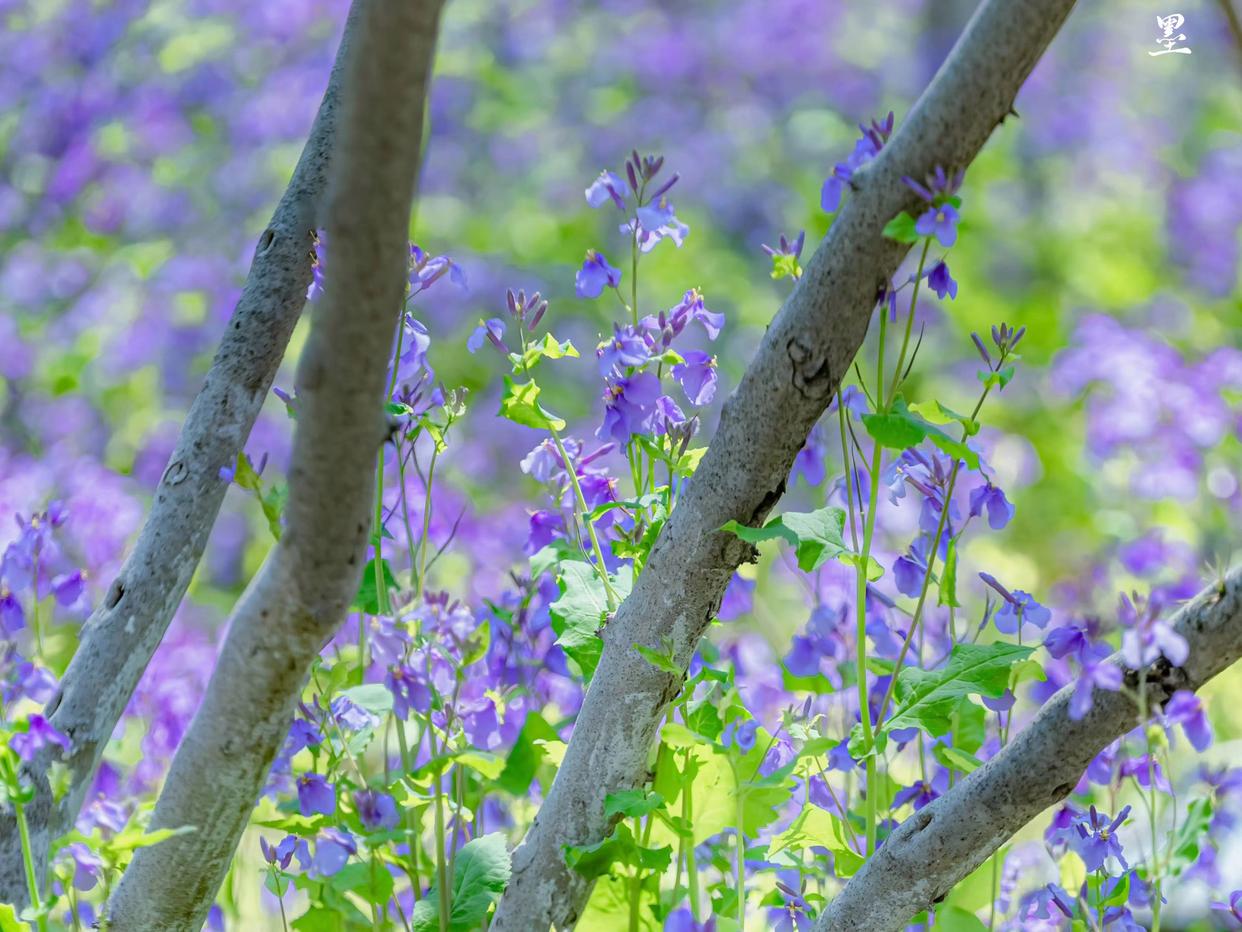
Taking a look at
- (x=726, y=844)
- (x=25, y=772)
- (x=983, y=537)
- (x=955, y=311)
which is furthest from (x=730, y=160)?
(x=25, y=772)

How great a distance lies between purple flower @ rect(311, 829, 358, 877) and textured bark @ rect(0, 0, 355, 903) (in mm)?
278

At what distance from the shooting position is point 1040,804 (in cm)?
104

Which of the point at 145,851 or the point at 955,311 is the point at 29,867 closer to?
the point at 145,851

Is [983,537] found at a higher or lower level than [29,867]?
higher

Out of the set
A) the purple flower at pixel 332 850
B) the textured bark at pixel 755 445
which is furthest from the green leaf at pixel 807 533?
the purple flower at pixel 332 850

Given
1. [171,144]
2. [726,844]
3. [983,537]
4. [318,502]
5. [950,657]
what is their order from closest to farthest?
Result: [318,502] → [950,657] → [726,844] → [983,537] → [171,144]

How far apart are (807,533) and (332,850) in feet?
1.69

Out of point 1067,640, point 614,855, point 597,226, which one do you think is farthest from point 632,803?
point 597,226

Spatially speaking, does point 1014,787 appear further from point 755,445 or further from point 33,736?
point 33,736

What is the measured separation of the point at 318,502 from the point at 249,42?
5336 millimetres

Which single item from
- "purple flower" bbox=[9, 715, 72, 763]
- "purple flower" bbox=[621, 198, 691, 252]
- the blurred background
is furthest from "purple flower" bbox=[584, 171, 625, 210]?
the blurred background

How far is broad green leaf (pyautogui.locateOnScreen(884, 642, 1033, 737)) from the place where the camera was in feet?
3.73

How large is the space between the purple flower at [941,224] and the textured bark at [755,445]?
44mm

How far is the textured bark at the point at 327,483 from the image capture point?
2.42 feet
